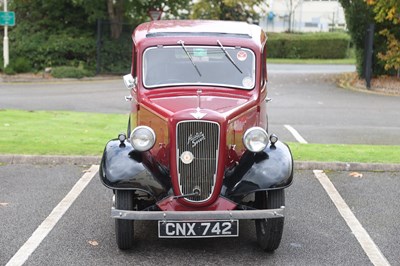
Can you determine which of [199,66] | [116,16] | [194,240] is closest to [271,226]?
[194,240]

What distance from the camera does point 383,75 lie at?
21766mm

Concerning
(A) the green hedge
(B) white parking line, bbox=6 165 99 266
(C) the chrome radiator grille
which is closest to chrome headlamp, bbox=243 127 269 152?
(C) the chrome radiator grille

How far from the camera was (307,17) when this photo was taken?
55375mm

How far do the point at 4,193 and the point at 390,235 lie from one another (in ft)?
14.4

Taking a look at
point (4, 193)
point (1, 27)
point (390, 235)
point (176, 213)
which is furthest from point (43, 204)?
point (1, 27)

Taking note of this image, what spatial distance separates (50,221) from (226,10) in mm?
35349

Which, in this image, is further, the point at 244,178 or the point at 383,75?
the point at 383,75

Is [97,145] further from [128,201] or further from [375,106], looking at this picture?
[375,106]

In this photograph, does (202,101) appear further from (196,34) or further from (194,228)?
(194,228)

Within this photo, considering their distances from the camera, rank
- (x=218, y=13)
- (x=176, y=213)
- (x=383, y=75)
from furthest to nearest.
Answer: (x=218, y=13)
(x=383, y=75)
(x=176, y=213)

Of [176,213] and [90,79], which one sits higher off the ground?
[176,213]

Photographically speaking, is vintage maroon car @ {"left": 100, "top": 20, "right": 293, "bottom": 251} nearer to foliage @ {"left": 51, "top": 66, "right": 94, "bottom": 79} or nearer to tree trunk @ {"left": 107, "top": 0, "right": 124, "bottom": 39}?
foliage @ {"left": 51, "top": 66, "right": 94, "bottom": 79}

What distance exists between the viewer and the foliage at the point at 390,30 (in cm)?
1859

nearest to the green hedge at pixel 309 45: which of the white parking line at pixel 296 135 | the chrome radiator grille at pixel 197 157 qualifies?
the white parking line at pixel 296 135
